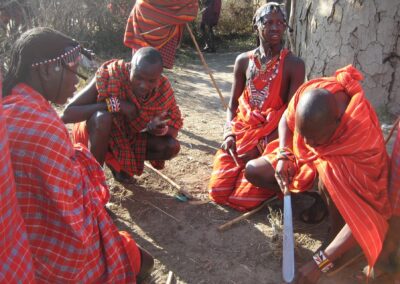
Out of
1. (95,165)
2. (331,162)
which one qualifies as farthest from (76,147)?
(331,162)

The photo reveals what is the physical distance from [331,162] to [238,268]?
785 millimetres

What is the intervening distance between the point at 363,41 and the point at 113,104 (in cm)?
224

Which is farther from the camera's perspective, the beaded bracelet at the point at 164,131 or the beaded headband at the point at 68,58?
the beaded bracelet at the point at 164,131

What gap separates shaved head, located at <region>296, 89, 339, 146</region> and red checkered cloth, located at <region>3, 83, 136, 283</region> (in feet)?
3.38

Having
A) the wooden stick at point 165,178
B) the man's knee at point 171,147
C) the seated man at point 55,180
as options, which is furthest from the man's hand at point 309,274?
the man's knee at point 171,147

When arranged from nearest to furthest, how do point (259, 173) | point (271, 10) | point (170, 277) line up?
point (170, 277) → point (259, 173) → point (271, 10)

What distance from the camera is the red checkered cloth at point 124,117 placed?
2.94 metres

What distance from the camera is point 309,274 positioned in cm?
219

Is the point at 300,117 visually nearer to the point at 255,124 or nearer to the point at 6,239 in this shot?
the point at 255,124

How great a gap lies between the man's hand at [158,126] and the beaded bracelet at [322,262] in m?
1.39

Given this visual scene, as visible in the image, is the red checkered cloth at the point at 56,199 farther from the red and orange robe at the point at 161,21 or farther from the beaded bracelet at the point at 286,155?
the red and orange robe at the point at 161,21

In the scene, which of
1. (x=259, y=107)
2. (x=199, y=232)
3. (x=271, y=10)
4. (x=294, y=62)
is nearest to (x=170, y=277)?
(x=199, y=232)

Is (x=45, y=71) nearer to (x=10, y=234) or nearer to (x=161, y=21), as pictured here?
(x=10, y=234)

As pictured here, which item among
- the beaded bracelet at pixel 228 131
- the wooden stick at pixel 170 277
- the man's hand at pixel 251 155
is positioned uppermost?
the beaded bracelet at pixel 228 131
